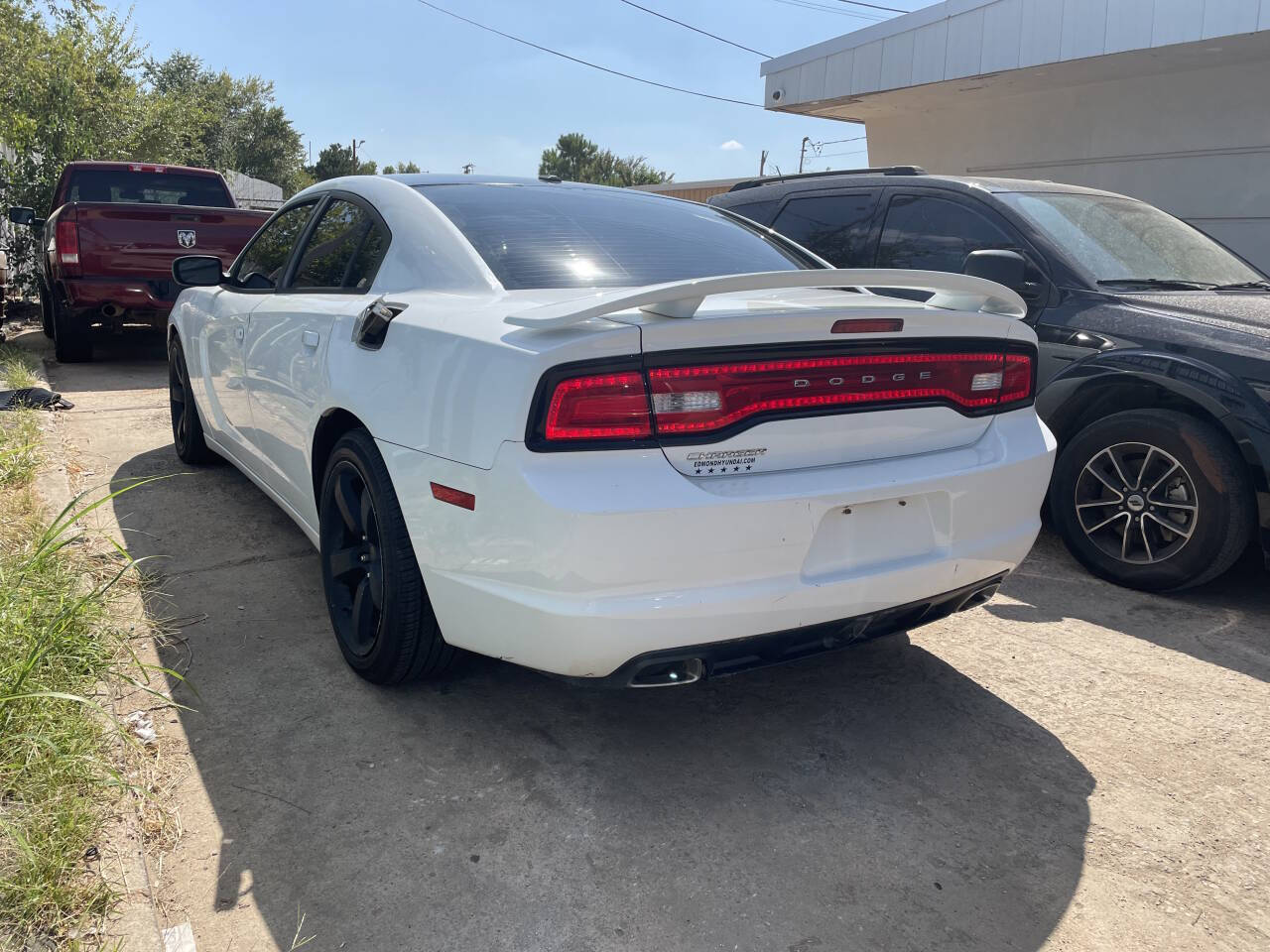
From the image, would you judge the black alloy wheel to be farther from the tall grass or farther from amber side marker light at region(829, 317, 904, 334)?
amber side marker light at region(829, 317, 904, 334)

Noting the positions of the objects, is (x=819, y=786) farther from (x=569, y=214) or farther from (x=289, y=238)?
(x=289, y=238)

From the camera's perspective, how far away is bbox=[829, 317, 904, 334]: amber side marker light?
242 centimetres

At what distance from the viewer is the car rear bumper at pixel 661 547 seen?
2.22 m

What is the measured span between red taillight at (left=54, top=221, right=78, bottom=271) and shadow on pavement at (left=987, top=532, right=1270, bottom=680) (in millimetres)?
7611

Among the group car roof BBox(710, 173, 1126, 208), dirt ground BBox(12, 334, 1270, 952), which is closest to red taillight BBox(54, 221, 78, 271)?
car roof BBox(710, 173, 1126, 208)

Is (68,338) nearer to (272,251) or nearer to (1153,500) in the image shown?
(272,251)

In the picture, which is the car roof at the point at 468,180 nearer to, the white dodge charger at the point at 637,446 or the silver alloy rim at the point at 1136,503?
the white dodge charger at the point at 637,446

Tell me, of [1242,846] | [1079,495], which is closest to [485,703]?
[1242,846]

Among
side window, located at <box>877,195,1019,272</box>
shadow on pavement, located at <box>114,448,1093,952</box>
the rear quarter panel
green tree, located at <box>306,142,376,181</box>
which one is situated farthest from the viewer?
green tree, located at <box>306,142,376,181</box>

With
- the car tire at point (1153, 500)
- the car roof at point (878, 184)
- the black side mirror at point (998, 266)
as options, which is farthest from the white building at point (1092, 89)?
the car tire at point (1153, 500)

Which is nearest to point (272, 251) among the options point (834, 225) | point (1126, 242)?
point (834, 225)

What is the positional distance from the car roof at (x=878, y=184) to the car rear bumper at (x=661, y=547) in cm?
296

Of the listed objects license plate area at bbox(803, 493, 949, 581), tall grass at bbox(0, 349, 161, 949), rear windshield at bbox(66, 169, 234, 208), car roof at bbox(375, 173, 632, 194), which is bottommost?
tall grass at bbox(0, 349, 161, 949)

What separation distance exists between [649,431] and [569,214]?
1.33m
